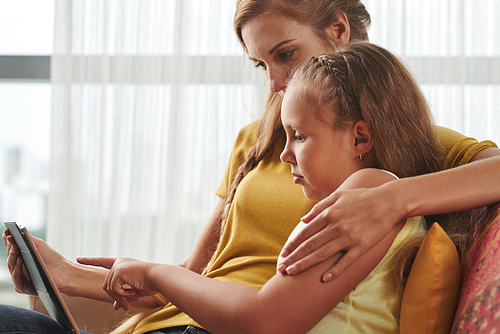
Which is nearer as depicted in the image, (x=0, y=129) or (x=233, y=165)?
(x=233, y=165)

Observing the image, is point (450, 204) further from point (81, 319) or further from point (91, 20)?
point (91, 20)

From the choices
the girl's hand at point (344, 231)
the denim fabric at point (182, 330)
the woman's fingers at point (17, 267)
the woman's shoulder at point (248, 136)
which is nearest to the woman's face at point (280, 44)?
the woman's shoulder at point (248, 136)

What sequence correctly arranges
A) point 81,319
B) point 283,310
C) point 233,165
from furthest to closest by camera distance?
1. point 233,165
2. point 81,319
3. point 283,310

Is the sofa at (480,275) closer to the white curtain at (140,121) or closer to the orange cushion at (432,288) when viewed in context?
the orange cushion at (432,288)

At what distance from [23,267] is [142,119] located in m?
1.62

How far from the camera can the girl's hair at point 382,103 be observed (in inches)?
34.3

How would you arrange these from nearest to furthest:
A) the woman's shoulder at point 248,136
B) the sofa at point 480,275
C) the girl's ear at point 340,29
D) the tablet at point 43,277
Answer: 1. the sofa at point 480,275
2. the tablet at point 43,277
3. the girl's ear at point 340,29
4. the woman's shoulder at point 248,136

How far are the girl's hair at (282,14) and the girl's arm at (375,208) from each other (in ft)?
1.87

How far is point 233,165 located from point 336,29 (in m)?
0.54

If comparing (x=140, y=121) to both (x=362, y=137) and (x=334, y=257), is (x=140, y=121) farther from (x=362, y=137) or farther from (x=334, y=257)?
(x=334, y=257)

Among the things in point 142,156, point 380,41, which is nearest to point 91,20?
point 142,156

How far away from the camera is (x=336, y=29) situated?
4.21ft

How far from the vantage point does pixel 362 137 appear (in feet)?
2.94

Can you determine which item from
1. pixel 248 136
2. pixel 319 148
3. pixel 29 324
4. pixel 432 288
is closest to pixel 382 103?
pixel 319 148
